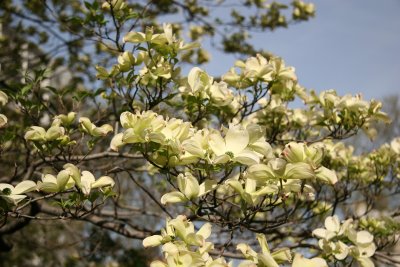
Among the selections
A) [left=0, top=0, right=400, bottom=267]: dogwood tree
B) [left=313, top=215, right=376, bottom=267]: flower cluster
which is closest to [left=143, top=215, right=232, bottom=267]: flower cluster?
[left=0, top=0, right=400, bottom=267]: dogwood tree

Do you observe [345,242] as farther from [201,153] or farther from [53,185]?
[53,185]

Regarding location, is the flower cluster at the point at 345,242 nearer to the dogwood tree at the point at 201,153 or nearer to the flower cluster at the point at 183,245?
the dogwood tree at the point at 201,153

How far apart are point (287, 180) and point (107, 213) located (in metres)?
1.87

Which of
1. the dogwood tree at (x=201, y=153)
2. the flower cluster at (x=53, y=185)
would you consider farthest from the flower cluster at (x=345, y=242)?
the flower cluster at (x=53, y=185)

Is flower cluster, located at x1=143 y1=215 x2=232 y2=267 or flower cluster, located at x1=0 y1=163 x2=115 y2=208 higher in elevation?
flower cluster, located at x1=0 y1=163 x2=115 y2=208

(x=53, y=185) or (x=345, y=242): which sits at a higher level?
(x=53, y=185)

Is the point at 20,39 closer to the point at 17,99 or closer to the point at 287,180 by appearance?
the point at 17,99

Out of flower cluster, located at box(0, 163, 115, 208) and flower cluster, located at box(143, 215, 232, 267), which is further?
flower cluster, located at box(0, 163, 115, 208)

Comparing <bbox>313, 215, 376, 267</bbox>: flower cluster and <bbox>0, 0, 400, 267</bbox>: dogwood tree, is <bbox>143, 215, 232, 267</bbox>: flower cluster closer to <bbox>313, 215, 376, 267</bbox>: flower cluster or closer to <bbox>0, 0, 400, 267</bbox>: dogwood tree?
<bbox>0, 0, 400, 267</bbox>: dogwood tree

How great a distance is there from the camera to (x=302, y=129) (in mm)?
2539

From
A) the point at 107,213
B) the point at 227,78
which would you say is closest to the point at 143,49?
the point at 227,78

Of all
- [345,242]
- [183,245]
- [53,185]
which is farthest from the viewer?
[345,242]

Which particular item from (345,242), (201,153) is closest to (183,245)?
(201,153)

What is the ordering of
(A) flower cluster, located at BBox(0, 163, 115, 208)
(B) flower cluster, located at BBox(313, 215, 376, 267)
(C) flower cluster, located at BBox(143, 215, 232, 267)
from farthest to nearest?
(B) flower cluster, located at BBox(313, 215, 376, 267)
(A) flower cluster, located at BBox(0, 163, 115, 208)
(C) flower cluster, located at BBox(143, 215, 232, 267)
